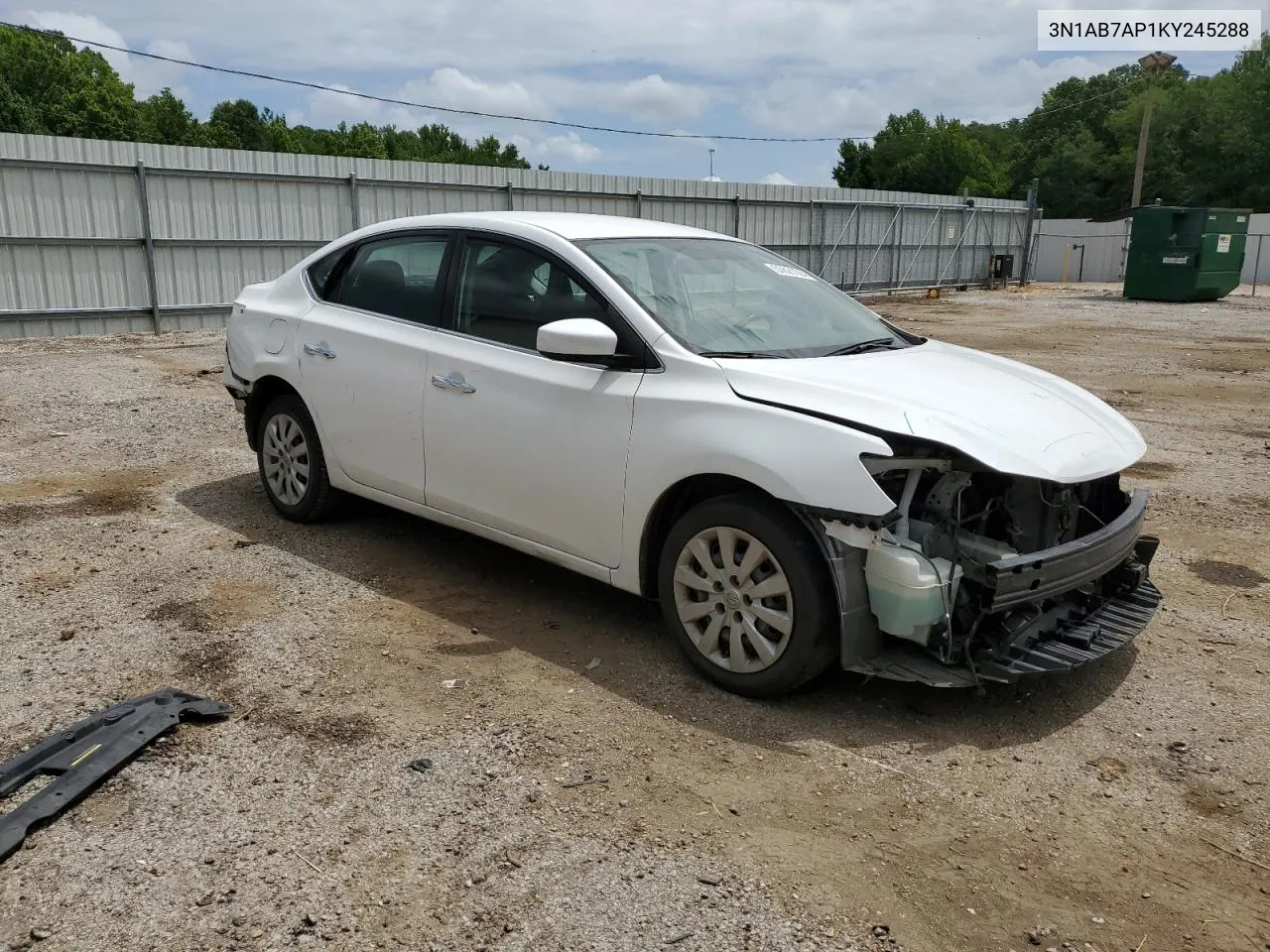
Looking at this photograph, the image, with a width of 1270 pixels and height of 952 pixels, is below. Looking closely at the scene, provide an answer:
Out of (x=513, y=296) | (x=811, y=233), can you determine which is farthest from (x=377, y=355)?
(x=811, y=233)

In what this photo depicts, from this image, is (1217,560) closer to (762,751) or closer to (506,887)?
(762,751)

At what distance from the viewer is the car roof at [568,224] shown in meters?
4.70

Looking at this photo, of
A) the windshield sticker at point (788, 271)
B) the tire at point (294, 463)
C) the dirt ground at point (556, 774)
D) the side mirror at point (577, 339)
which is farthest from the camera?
the tire at point (294, 463)

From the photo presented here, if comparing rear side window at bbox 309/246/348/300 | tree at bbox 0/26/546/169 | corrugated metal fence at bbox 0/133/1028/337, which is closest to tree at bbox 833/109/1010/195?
tree at bbox 0/26/546/169

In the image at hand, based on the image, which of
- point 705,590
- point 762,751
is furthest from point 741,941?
point 705,590

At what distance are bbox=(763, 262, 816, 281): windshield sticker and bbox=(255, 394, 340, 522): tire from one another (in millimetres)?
2498

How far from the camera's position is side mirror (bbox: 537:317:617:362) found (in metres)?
Result: 4.02

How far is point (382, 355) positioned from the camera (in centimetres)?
506

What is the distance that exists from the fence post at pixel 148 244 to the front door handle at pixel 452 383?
12504 millimetres

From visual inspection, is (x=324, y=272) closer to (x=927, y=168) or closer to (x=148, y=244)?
(x=148, y=244)

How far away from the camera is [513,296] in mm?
4672

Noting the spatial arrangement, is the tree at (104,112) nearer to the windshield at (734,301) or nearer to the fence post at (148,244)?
the fence post at (148,244)

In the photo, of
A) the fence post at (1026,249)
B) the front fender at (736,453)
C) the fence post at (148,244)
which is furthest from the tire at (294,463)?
the fence post at (1026,249)

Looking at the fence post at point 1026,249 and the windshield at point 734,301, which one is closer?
the windshield at point 734,301
